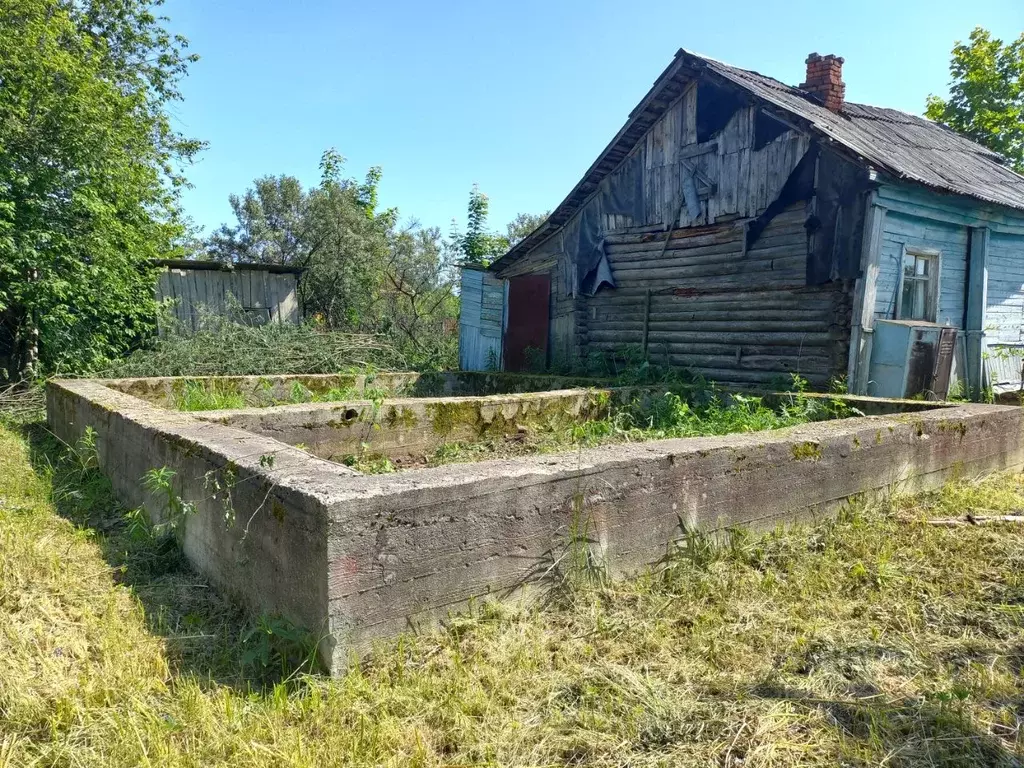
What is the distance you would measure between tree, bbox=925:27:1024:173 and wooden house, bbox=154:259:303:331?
19667 mm

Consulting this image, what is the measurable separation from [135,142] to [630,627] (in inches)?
542

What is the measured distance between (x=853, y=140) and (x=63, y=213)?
461 inches

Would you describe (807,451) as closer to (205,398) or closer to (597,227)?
(205,398)

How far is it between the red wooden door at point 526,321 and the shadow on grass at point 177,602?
910cm

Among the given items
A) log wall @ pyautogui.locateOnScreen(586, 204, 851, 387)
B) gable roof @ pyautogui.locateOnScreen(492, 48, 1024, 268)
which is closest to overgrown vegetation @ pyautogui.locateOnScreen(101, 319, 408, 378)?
gable roof @ pyautogui.locateOnScreen(492, 48, 1024, 268)

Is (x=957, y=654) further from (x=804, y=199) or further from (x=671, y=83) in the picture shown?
(x=671, y=83)

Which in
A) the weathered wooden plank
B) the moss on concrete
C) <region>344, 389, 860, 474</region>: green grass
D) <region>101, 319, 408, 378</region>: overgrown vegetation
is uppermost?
the weathered wooden plank

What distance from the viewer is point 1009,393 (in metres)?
10.1

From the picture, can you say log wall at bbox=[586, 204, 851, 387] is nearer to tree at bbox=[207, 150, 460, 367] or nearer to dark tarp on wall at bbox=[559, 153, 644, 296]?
dark tarp on wall at bbox=[559, 153, 644, 296]

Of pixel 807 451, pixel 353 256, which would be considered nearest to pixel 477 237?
pixel 353 256

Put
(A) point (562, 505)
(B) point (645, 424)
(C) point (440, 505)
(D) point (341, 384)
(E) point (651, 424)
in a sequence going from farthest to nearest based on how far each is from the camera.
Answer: (D) point (341, 384), (B) point (645, 424), (E) point (651, 424), (A) point (562, 505), (C) point (440, 505)

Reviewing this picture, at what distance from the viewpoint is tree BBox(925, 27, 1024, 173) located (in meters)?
18.5

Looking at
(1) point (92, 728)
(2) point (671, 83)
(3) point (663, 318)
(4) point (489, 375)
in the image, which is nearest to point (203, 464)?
(1) point (92, 728)

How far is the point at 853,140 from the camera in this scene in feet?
28.5
